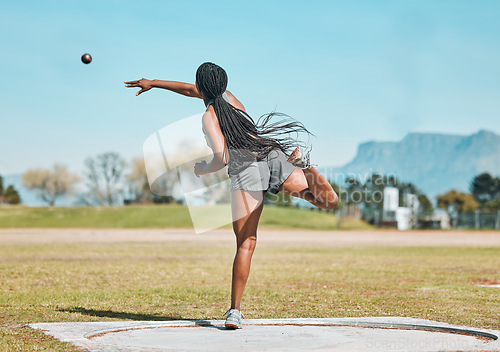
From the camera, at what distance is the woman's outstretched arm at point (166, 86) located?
266 inches

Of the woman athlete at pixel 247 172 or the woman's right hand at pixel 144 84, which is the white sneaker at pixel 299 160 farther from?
the woman's right hand at pixel 144 84

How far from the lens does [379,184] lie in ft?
390

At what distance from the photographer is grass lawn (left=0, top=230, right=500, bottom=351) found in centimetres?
781

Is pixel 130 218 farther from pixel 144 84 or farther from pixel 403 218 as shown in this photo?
pixel 144 84

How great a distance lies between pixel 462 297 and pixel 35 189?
421 feet

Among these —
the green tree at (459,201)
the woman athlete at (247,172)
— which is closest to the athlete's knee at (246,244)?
the woman athlete at (247,172)

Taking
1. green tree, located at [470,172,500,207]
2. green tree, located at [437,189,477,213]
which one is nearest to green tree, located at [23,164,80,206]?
green tree, located at [437,189,477,213]

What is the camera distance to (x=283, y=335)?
582 cm

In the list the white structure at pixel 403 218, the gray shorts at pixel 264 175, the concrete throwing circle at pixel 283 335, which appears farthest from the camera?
the white structure at pixel 403 218

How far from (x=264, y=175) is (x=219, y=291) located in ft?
16.4

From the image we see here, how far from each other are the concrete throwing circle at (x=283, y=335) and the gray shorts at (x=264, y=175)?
135 cm

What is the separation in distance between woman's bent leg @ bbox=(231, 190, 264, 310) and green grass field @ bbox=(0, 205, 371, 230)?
50.6 m

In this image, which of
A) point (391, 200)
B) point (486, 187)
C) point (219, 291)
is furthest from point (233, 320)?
point (486, 187)

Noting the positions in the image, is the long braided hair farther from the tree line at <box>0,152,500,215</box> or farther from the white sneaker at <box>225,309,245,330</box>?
the tree line at <box>0,152,500,215</box>
